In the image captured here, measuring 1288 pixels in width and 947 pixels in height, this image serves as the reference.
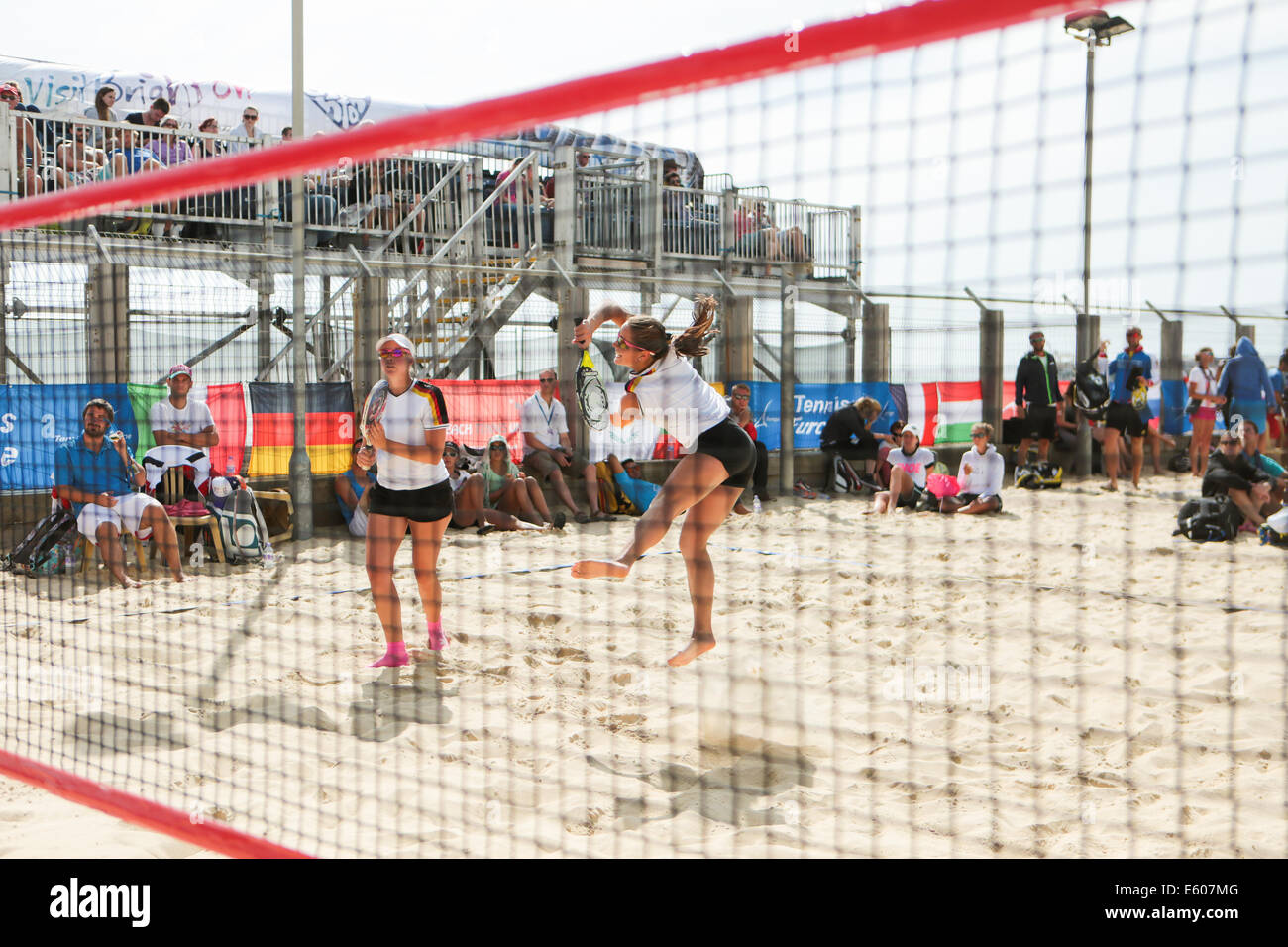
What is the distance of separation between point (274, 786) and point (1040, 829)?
2230 millimetres

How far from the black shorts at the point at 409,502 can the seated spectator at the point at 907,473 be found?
6336 mm

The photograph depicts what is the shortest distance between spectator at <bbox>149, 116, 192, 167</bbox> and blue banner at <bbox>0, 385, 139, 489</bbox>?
2.84 meters

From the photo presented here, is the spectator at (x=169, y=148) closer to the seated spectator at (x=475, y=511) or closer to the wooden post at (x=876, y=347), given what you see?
the seated spectator at (x=475, y=511)

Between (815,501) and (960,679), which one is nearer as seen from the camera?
(960,679)

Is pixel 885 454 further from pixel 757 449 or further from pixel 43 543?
pixel 43 543

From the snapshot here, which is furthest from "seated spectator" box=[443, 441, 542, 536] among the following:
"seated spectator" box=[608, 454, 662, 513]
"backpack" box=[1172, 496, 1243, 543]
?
"backpack" box=[1172, 496, 1243, 543]

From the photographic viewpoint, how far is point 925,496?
10.3 m

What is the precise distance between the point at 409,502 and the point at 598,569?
5.01 feet

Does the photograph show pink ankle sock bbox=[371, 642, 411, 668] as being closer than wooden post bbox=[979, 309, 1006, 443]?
Yes

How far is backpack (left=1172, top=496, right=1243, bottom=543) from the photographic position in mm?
7715

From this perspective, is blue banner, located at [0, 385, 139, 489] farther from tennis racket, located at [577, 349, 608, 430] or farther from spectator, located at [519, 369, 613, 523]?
tennis racket, located at [577, 349, 608, 430]

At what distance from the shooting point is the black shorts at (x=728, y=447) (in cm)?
362
